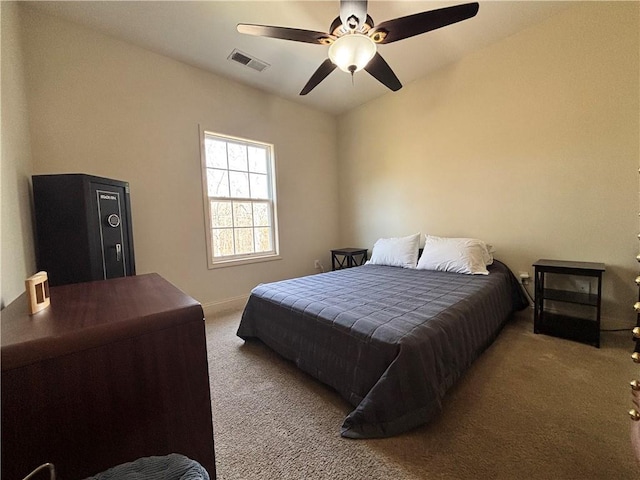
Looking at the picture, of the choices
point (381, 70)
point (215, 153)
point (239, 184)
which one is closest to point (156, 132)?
point (215, 153)

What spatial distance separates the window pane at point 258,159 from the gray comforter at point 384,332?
2.00 m

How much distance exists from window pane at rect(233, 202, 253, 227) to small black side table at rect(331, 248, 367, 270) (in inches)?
56.5

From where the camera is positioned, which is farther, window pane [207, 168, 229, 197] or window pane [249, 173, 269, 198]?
window pane [249, 173, 269, 198]

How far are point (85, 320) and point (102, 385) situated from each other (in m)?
0.20

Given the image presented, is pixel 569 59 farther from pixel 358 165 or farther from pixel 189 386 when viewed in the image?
pixel 189 386

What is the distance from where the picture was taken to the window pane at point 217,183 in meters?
3.25

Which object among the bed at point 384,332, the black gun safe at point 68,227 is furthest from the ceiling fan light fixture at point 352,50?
the black gun safe at point 68,227

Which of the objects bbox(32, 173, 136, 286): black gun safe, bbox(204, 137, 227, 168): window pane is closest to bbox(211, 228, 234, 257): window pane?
bbox(204, 137, 227, 168): window pane

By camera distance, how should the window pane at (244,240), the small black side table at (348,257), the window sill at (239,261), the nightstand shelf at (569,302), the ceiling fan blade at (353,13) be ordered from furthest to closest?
1. the small black side table at (348,257)
2. the window pane at (244,240)
3. the window sill at (239,261)
4. the nightstand shelf at (569,302)
5. the ceiling fan blade at (353,13)

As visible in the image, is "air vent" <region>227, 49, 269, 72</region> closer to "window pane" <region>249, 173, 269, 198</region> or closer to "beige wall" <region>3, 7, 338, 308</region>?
"beige wall" <region>3, 7, 338, 308</region>

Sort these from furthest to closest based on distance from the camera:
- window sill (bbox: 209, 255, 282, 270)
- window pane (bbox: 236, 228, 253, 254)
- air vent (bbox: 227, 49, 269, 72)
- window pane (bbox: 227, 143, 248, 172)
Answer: window pane (bbox: 236, 228, 253, 254) → window pane (bbox: 227, 143, 248, 172) → window sill (bbox: 209, 255, 282, 270) → air vent (bbox: 227, 49, 269, 72)

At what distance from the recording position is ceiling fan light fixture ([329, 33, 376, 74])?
5.34 ft

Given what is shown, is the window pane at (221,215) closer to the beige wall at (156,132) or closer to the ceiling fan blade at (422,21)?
the beige wall at (156,132)

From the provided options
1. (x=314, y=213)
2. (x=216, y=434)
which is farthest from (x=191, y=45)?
(x=216, y=434)
